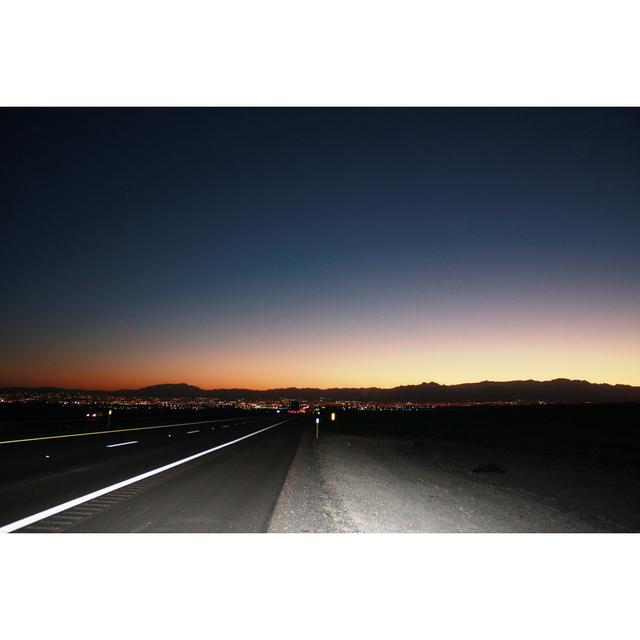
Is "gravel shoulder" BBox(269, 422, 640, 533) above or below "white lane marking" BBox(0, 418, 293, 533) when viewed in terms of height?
below

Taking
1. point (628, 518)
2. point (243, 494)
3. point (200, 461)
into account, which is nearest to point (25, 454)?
point (200, 461)

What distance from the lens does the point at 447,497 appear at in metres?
9.47

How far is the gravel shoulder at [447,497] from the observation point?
7008 millimetres

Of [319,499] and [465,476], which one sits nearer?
[319,499]

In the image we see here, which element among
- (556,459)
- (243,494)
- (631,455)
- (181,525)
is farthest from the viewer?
(631,455)

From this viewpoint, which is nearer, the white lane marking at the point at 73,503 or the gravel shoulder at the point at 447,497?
the white lane marking at the point at 73,503

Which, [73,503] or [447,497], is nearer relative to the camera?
[73,503]

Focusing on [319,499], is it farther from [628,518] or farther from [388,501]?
[628,518]

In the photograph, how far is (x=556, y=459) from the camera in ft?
65.4

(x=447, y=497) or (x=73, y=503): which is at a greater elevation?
(x=73, y=503)

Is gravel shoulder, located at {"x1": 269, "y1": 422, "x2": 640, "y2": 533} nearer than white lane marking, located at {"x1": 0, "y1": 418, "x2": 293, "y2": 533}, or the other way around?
white lane marking, located at {"x1": 0, "y1": 418, "x2": 293, "y2": 533}

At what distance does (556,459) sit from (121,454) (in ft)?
63.8

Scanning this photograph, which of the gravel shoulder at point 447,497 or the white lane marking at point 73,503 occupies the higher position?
the white lane marking at point 73,503

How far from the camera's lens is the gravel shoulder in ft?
23.0
